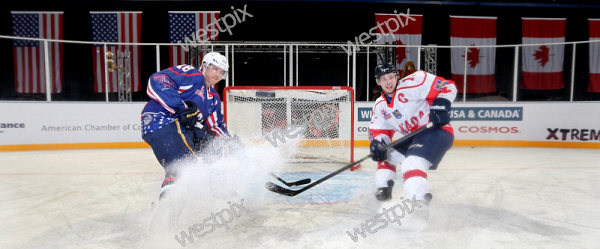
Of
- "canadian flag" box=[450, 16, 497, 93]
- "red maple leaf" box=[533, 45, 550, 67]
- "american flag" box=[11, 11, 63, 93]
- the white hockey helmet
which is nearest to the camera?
the white hockey helmet

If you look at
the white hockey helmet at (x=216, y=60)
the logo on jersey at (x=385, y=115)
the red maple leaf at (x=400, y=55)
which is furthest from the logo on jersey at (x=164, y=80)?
the red maple leaf at (x=400, y=55)

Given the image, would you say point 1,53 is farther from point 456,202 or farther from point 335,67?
point 456,202

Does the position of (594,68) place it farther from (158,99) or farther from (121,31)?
(121,31)

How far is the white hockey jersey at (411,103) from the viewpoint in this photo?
8.56ft

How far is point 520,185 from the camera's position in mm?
3570

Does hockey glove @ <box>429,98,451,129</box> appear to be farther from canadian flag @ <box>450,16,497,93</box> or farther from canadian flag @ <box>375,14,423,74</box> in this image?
canadian flag @ <box>450,16,497,93</box>

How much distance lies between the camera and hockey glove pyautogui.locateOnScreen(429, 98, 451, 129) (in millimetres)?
2455

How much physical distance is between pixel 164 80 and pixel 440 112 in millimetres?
1752

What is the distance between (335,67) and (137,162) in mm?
6843

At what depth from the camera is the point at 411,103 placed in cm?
269

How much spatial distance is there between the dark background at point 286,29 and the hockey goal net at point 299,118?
17.9 ft

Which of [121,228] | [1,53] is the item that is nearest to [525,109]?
[121,228]

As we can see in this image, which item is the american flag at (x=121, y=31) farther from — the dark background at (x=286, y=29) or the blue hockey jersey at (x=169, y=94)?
the blue hockey jersey at (x=169, y=94)

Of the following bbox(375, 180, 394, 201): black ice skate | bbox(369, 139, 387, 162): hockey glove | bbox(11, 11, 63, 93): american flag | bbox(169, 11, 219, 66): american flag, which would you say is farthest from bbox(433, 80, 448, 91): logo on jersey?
bbox(11, 11, 63, 93): american flag
